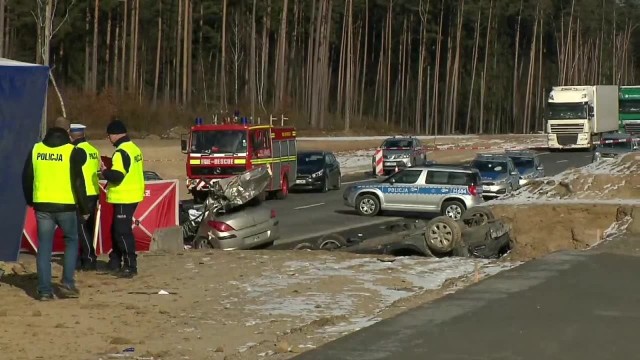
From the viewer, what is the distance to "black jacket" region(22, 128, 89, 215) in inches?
435

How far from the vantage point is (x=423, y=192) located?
3200cm

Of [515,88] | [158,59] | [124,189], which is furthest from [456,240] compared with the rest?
[515,88]

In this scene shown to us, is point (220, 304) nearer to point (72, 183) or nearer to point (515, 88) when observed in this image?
point (72, 183)

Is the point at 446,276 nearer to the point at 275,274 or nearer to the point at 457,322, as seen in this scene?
the point at 275,274

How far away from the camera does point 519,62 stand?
141 meters

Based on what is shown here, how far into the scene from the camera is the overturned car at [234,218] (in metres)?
19.2

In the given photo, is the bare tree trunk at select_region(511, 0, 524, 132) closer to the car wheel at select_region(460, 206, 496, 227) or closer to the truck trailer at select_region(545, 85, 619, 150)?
the truck trailer at select_region(545, 85, 619, 150)

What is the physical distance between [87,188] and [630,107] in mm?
64544

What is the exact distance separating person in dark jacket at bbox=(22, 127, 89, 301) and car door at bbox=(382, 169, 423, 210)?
21.5 m

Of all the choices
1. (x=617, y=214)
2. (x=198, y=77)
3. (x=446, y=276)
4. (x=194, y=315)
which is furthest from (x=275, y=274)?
(x=198, y=77)

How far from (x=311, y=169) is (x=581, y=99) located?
27.5 m

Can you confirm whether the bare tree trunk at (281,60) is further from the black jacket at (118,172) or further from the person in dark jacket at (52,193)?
the person in dark jacket at (52,193)

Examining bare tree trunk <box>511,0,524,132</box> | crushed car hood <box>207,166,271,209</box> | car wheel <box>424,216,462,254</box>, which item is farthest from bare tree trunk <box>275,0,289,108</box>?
car wheel <box>424,216,462,254</box>

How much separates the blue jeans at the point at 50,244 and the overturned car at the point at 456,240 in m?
6.58
